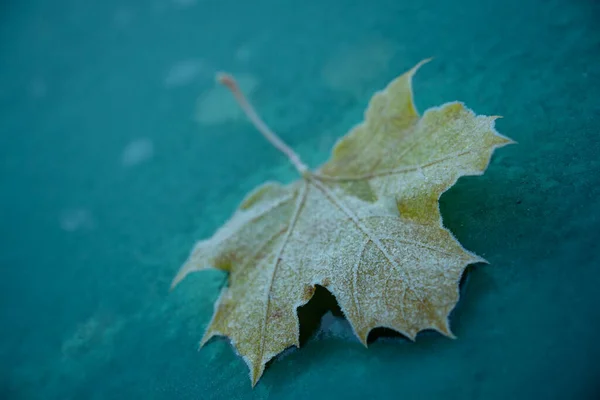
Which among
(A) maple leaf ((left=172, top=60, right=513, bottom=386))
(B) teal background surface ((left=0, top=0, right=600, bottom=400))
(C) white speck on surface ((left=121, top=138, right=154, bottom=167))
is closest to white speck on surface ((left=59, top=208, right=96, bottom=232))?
(B) teal background surface ((left=0, top=0, right=600, bottom=400))

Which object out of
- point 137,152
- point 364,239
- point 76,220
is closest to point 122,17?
point 137,152

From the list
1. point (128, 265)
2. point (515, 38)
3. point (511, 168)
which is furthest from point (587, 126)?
point (128, 265)

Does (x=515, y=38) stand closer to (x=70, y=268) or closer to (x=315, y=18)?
(x=315, y=18)

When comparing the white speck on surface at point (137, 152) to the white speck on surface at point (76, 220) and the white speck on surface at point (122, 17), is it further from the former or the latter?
the white speck on surface at point (122, 17)

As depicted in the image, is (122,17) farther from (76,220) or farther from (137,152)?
(76,220)

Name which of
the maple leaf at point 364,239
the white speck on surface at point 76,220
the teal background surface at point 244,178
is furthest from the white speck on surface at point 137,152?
the maple leaf at point 364,239

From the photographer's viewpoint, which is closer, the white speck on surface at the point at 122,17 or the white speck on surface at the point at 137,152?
the white speck on surface at the point at 137,152
